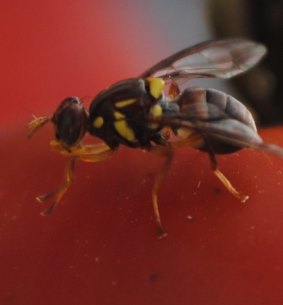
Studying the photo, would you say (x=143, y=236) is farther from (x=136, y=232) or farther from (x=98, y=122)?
(x=98, y=122)

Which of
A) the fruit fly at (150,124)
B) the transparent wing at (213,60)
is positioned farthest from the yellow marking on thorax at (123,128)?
the transparent wing at (213,60)

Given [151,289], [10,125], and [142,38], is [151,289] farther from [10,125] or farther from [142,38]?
[142,38]

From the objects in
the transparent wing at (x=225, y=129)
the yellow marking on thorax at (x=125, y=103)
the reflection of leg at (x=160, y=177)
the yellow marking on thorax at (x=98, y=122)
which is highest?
the yellow marking on thorax at (x=125, y=103)

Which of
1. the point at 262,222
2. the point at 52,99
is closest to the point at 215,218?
the point at 262,222

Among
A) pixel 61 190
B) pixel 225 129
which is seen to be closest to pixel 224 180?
pixel 225 129

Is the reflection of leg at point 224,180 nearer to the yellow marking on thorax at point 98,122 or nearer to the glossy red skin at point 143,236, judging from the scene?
the glossy red skin at point 143,236

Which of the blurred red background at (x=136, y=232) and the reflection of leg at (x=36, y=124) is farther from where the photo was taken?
the reflection of leg at (x=36, y=124)
